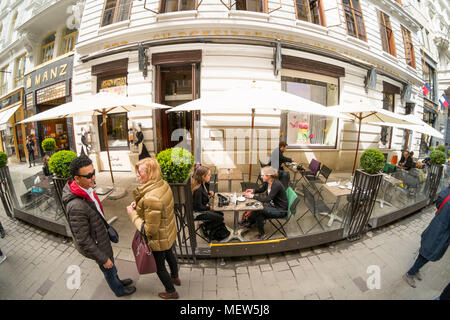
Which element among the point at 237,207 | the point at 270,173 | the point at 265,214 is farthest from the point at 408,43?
the point at 237,207

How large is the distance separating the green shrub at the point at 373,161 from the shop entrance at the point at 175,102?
545 cm

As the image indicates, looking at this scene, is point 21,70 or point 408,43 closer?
point 408,43

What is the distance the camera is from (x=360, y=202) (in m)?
3.17

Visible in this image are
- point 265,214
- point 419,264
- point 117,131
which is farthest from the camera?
point 117,131

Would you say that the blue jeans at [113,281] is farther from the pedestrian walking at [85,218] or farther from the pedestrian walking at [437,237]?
the pedestrian walking at [437,237]

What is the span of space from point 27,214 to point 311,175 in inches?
316

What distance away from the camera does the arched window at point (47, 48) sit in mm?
9405

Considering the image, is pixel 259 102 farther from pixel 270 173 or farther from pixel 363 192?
pixel 363 192

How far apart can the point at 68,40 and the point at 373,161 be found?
14.8 metres

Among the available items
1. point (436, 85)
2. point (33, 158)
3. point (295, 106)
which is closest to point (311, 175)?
point (295, 106)

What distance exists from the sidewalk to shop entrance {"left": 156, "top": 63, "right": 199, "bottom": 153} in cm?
433

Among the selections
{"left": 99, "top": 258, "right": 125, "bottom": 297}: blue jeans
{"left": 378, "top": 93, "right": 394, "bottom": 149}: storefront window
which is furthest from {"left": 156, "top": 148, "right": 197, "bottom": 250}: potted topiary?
{"left": 378, "top": 93, "right": 394, "bottom": 149}: storefront window

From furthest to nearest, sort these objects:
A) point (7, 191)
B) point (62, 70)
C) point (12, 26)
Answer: point (12, 26) → point (62, 70) → point (7, 191)

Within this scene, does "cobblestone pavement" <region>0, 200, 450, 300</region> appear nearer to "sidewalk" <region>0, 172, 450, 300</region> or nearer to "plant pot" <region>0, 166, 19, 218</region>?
"sidewalk" <region>0, 172, 450, 300</region>
